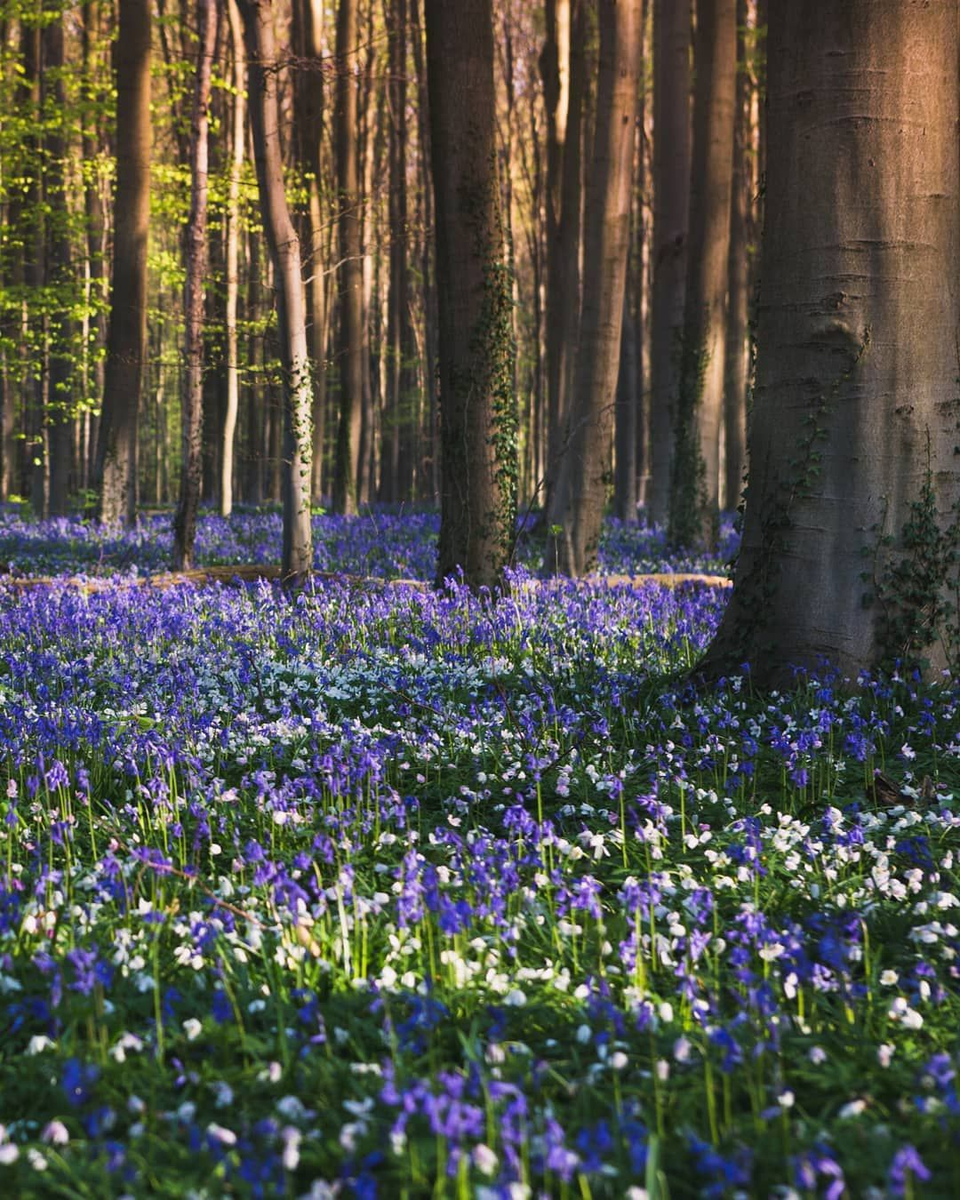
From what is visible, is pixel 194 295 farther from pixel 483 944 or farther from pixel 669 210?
pixel 483 944

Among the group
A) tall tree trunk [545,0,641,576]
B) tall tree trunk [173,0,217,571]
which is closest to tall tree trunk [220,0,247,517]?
tall tree trunk [173,0,217,571]

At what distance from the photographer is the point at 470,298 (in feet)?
35.0

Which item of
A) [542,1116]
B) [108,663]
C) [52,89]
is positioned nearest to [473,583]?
[108,663]

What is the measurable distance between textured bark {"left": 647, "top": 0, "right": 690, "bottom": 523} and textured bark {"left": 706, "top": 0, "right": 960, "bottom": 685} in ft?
36.7

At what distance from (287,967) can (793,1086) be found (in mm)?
1531

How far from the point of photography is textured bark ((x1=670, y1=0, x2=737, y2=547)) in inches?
634

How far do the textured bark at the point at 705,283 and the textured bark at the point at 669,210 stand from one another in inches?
30.4

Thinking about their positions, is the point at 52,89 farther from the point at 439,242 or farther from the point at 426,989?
the point at 426,989

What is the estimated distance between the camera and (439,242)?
1077 cm

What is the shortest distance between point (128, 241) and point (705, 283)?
32.7ft

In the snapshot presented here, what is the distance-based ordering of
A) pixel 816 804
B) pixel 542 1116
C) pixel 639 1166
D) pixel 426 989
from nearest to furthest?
pixel 639 1166 → pixel 542 1116 → pixel 426 989 → pixel 816 804

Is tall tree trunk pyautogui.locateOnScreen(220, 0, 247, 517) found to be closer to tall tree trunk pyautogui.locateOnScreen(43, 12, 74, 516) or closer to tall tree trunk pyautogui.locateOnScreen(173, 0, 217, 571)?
tall tree trunk pyautogui.locateOnScreen(43, 12, 74, 516)

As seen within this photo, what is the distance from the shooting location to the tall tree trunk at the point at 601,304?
13.6 metres

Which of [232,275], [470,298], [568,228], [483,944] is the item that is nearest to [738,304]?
[568,228]
